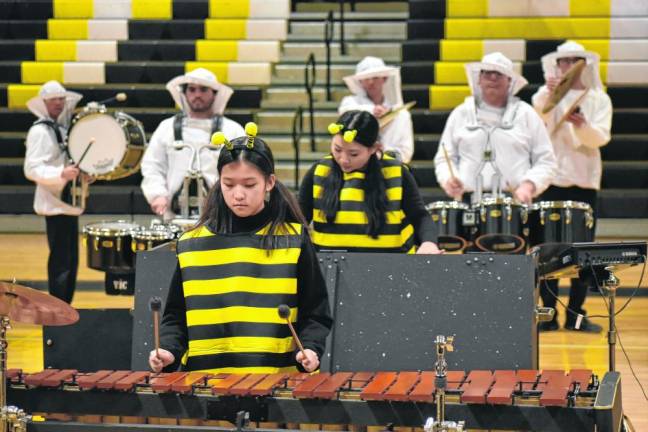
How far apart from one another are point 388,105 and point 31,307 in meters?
4.76

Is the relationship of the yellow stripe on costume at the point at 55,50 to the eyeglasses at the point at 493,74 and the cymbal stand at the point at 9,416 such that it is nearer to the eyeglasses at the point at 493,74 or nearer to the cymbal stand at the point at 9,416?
the eyeglasses at the point at 493,74

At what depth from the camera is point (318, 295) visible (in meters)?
3.78

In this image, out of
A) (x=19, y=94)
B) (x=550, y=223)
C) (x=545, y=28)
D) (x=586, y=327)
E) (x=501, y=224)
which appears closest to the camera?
(x=501, y=224)

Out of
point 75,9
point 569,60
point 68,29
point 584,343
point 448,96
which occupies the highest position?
point 75,9

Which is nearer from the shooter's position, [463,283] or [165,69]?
[463,283]

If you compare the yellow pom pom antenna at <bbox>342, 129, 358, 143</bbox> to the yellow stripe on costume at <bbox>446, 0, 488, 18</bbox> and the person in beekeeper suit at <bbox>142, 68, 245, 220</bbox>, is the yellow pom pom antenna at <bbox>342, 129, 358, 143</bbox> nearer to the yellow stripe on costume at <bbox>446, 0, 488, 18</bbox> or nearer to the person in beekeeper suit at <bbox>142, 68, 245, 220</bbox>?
the person in beekeeper suit at <bbox>142, 68, 245, 220</bbox>

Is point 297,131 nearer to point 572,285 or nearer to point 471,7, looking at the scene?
point 471,7

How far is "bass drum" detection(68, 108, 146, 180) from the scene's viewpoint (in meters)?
7.66

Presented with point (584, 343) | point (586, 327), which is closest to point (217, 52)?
point (586, 327)

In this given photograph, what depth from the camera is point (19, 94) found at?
11.4m

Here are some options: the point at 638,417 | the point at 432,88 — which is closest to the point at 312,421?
the point at 638,417

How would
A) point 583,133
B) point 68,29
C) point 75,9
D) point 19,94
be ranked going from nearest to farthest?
point 583,133
point 19,94
point 68,29
point 75,9

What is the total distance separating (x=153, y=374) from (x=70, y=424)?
32 centimetres

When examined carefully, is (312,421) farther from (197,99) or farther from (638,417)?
(197,99)
